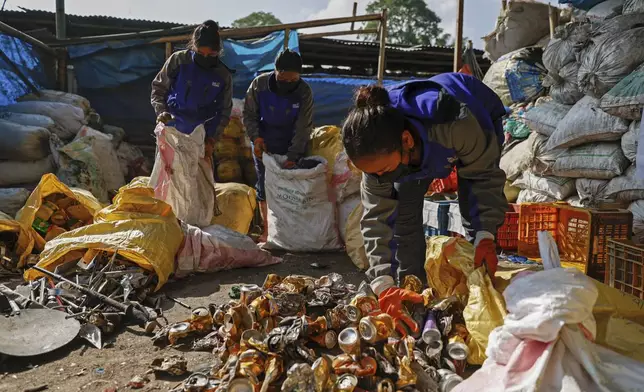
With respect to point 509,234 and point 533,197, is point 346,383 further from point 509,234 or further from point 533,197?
point 533,197

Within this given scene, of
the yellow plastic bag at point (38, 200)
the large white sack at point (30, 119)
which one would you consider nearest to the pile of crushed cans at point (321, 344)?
the yellow plastic bag at point (38, 200)

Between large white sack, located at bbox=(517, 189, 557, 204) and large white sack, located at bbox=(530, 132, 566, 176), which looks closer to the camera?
large white sack, located at bbox=(530, 132, 566, 176)

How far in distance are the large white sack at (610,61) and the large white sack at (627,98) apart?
10cm

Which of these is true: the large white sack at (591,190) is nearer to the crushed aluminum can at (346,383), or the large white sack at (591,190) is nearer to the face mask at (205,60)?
the crushed aluminum can at (346,383)

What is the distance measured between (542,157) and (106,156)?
489cm

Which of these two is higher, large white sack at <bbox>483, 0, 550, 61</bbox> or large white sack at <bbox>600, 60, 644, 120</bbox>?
large white sack at <bbox>483, 0, 550, 61</bbox>

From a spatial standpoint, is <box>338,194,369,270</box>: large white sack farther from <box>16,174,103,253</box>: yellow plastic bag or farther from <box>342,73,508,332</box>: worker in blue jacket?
<box>16,174,103,253</box>: yellow plastic bag

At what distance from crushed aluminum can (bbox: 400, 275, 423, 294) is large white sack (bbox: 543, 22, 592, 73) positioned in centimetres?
270

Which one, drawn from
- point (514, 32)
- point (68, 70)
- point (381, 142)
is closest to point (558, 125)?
point (514, 32)

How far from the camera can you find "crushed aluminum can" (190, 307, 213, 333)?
2.60 metres

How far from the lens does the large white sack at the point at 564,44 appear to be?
13.5 feet

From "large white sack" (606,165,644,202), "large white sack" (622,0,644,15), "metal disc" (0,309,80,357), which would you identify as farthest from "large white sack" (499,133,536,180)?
"metal disc" (0,309,80,357)

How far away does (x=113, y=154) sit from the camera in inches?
248

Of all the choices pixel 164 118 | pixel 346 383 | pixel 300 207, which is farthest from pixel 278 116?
pixel 346 383
